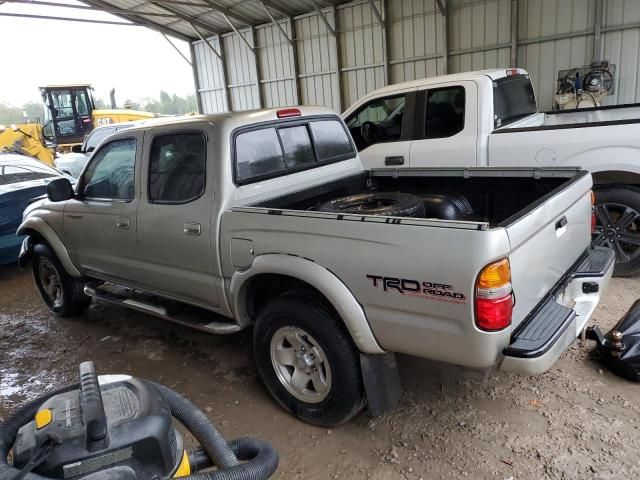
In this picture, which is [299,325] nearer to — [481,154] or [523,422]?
[523,422]

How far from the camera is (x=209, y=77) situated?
57.2 ft

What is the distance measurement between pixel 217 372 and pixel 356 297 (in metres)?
1.78

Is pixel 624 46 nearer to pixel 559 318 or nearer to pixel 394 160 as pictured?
pixel 394 160

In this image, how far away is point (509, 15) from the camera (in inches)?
405

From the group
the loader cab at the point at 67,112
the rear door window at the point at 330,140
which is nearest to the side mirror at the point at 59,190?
the rear door window at the point at 330,140

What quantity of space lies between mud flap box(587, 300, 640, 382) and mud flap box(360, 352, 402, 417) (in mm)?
1486

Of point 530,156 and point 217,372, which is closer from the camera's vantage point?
point 217,372

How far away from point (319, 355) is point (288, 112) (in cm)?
187

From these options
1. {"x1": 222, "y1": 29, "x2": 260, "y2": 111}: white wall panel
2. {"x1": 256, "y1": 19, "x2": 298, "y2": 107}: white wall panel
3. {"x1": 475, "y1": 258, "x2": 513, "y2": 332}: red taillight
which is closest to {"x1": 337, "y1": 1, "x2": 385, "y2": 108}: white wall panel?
{"x1": 256, "y1": 19, "x2": 298, "y2": 107}: white wall panel

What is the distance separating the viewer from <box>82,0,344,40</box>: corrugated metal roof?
535 inches

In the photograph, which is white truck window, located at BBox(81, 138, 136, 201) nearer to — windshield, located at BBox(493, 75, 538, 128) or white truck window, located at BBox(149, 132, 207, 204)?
white truck window, located at BBox(149, 132, 207, 204)

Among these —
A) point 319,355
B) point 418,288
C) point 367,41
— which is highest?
point 367,41

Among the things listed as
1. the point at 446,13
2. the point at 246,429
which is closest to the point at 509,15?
the point at 446,13

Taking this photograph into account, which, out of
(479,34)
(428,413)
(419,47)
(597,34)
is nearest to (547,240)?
(428,413)
